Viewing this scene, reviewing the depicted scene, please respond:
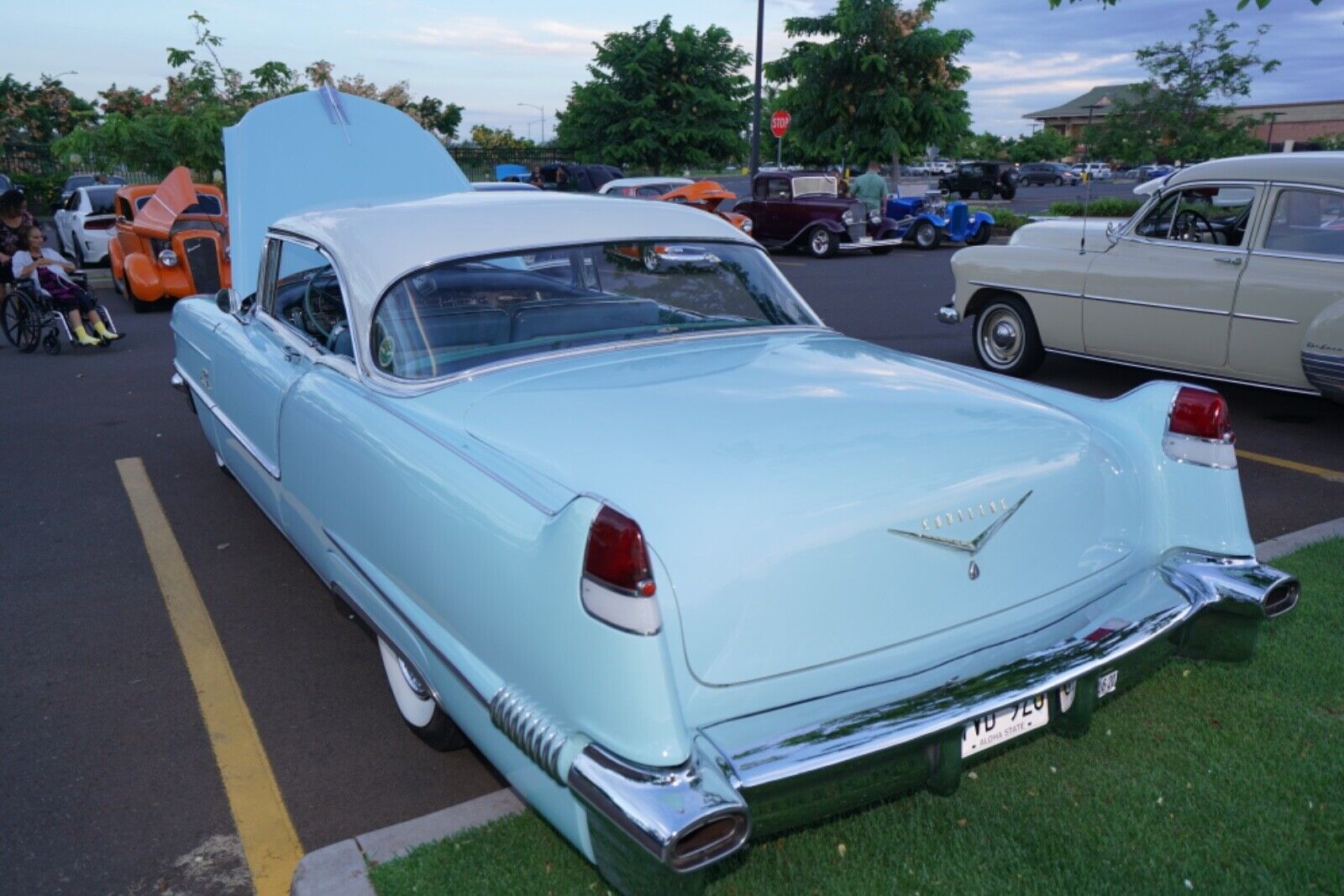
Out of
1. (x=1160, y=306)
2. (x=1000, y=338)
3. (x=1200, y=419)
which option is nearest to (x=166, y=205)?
Result: (x=1000, y=338)

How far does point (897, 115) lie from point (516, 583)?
28.9 m

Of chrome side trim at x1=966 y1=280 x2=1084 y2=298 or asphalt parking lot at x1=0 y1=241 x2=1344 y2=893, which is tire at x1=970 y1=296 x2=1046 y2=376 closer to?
chrome side trim at x1=966 y1=280 x2=1084 y2=298

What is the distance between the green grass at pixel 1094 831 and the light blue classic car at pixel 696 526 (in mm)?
336

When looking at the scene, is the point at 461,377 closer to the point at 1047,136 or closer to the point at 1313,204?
the point at 1313,204

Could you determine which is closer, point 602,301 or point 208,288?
point 602,301

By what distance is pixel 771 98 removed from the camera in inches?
1302

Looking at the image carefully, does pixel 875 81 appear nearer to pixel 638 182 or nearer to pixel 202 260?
pixel 638 182

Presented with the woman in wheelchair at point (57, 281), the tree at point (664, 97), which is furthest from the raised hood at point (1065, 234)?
the tree at point (664, 97)

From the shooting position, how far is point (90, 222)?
57.9 ft

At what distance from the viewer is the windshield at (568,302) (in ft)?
11.8

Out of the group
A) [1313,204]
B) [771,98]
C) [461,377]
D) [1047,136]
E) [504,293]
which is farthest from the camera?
[1047,136]

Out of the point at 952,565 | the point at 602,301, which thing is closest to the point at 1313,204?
the point at 602,301

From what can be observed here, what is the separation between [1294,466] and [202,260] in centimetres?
1200

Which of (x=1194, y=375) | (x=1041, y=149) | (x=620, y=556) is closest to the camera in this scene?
(x=620, y=556)
